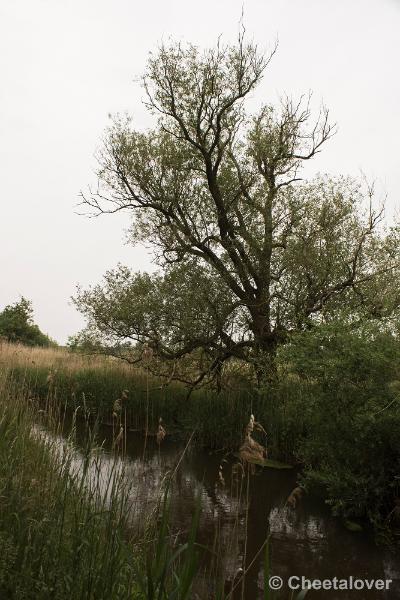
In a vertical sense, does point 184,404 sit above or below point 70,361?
below

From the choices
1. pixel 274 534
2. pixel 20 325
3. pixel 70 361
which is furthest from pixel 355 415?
pixel 20 325

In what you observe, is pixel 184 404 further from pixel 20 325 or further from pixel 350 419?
pixel 20 325

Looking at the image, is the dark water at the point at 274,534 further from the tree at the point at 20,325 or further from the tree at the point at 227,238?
the tree at the point at 20,325

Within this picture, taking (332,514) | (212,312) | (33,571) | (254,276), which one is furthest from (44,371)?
(33,571)

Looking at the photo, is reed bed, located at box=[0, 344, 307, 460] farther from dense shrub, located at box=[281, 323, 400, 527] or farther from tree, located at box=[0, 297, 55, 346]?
tree, located at box=[0, 297, 55, 346]

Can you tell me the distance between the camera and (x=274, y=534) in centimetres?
798

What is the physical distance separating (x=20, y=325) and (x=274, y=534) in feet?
109

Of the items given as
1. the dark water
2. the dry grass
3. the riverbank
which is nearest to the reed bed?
the dry grass

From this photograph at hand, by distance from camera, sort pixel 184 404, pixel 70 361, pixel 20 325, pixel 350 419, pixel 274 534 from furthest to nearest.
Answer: pixel 20 325 < pixel 70 361 < pixel 184 404 < pixel 350 419 < pixel 274 534

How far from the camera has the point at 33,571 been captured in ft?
11.4

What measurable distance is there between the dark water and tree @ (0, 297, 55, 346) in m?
28.6

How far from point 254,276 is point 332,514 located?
775 cm

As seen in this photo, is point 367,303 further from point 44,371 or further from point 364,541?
point 44,371

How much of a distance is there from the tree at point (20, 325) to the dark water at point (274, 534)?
93.8ft
